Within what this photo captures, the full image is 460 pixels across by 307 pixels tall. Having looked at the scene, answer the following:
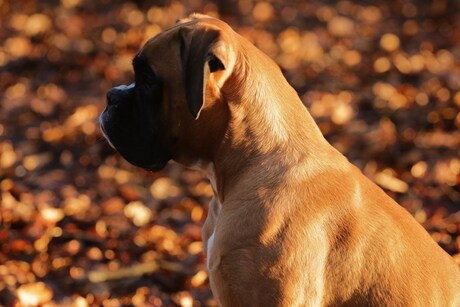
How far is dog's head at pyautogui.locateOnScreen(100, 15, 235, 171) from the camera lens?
3738 mm

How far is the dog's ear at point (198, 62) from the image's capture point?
12.0ft

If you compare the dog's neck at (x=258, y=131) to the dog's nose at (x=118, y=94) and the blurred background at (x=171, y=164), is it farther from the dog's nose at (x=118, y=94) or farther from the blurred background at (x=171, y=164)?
the blurred background at (x=171, y=164)

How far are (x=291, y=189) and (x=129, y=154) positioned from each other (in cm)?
91

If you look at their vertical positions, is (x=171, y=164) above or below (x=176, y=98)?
below

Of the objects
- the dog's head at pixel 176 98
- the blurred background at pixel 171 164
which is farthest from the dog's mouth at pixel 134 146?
the blurred background at pixel 171 164

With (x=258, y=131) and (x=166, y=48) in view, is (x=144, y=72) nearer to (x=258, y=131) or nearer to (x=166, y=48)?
(x=166, y=48)

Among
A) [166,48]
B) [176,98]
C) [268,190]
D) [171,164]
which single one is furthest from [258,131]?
[171,164]

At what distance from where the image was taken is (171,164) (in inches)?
289

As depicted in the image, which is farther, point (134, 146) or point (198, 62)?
point (134, 146)

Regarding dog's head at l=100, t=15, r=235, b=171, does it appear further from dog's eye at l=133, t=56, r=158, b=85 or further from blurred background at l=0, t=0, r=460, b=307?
blurred background at l=0, t=0, r=460, b=307

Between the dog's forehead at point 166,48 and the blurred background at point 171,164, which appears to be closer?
the dog's forehead at point 166,48

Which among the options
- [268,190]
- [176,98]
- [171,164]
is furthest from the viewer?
[171,164]

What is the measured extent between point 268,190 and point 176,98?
605 mm

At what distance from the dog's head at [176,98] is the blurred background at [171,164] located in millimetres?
1440
